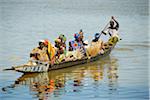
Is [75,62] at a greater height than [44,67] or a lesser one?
greater

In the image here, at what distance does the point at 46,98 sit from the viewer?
60.4 ft

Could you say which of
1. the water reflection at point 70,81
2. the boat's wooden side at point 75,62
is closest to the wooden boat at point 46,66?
the boat's wooden side at point 75,62

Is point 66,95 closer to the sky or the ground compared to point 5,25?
closer to the ground

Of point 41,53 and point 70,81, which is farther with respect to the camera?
point 41,53

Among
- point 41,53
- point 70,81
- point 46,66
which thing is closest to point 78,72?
point 46,66

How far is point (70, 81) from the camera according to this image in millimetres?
21359

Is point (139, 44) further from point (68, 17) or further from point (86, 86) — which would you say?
point (68, 17)

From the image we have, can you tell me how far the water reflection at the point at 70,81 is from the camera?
1964 cm

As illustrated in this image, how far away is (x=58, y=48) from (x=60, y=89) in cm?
410

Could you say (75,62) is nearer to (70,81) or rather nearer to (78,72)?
(78,72)

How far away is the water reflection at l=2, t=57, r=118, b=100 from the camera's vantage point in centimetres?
1964

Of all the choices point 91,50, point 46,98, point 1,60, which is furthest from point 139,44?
point 46,98

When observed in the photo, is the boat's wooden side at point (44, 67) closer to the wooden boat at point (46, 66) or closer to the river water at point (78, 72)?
the wooden boat at point (46, 66)

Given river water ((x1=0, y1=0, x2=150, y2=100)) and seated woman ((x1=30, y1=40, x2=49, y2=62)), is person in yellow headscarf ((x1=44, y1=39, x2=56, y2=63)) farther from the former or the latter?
river water ((x1=0, y1=0, x2=150, y2=100))
